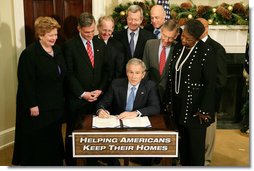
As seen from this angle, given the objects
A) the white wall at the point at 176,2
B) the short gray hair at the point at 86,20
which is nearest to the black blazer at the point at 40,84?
the short gray hair at the point at 86,20

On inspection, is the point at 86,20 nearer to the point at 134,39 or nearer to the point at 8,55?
the point at 134,39

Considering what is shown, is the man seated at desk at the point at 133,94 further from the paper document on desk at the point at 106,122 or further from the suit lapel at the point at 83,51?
the suit lapel at the point at 83,51

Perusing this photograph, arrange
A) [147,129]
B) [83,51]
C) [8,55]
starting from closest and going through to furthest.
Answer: [147,129], [83,51], [8,55]

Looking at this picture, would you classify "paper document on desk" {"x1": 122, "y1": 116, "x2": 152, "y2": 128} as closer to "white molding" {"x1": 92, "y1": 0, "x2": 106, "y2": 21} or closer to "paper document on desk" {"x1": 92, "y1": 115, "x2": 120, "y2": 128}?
"paper document on desk" {"x1": 92, "y1": 115, "x2": 120, "y2": 128}

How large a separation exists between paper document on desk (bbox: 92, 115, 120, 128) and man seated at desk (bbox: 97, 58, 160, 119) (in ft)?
0.52

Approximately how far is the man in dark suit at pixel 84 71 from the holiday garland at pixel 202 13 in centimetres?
138

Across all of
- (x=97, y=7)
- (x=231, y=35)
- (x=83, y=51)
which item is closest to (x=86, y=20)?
(x=83, y=51)

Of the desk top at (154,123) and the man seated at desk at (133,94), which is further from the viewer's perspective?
the man seated at desk at (133,94)

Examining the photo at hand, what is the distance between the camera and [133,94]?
299cm

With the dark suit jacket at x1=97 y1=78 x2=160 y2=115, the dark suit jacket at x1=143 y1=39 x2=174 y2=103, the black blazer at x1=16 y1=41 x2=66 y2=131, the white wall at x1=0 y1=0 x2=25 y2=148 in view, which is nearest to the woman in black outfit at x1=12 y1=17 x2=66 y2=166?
the black blazer at x1=16 y1=41 x2=66 y2=131

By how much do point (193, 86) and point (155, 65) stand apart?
20.6 inches

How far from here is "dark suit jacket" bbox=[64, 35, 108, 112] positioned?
3.18 m

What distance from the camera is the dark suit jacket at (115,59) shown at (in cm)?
336

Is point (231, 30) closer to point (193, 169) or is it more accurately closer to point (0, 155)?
point (0, 155)
